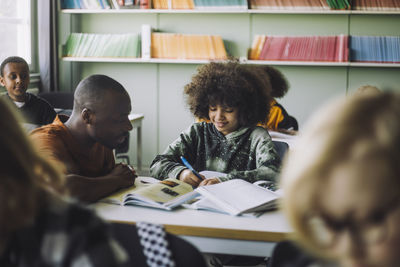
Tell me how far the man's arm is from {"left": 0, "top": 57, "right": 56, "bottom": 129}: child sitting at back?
1756 mm

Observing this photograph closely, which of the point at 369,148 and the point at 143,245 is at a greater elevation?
the point at 369,148

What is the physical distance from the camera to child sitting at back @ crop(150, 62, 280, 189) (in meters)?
2.29

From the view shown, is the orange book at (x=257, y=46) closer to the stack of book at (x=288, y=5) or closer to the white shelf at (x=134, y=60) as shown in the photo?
the stack of book at (x=288, y=5)

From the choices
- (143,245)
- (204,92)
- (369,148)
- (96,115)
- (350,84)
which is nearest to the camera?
(369,148)

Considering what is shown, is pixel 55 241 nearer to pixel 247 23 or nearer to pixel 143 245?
pixel 143 245

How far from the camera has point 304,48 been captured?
4.71 m

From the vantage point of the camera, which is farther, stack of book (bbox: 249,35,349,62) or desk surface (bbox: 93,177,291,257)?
stack of book (bbox: 249,35,349,62)

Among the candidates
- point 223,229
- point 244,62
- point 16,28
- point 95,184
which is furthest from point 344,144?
point 16,28

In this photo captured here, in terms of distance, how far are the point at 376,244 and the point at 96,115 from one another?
1534 mm

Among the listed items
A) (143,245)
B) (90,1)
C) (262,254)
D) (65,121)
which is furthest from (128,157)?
(143,245)

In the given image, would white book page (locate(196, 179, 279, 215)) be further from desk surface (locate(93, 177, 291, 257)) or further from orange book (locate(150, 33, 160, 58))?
orange book (locate(150, 33, 160, 58))

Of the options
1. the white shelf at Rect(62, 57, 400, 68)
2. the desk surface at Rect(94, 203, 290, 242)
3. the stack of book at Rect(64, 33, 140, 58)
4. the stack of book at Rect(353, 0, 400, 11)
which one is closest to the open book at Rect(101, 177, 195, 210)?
the desk surface at Rect(94, 203, 290, 242)

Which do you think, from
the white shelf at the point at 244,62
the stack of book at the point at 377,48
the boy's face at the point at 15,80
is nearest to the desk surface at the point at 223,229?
the boy's face at the point at 15,80

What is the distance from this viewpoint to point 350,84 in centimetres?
491
